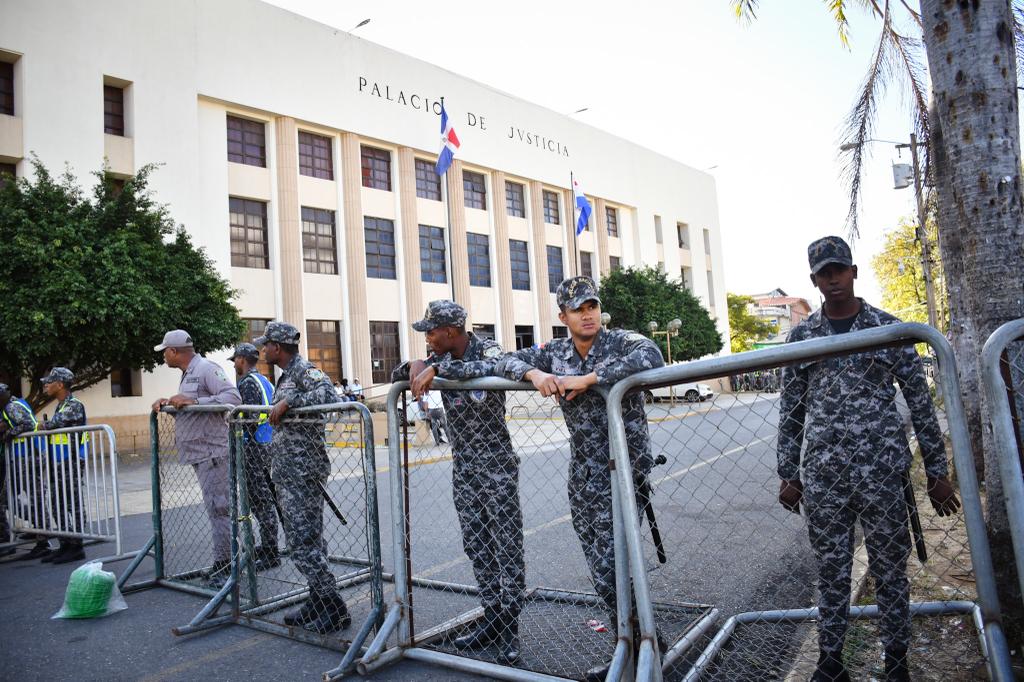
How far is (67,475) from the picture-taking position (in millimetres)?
6492

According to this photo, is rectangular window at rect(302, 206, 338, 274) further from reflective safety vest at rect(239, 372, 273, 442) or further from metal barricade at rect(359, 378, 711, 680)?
metal barricade at rect(359, 378, 711, 680)

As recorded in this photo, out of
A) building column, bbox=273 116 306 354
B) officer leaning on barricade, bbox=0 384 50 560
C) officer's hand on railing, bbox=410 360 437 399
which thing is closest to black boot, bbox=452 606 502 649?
officer's hand on railing, bbox=410 360 437 399

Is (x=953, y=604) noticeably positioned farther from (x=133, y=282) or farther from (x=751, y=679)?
(x=133, y=282)

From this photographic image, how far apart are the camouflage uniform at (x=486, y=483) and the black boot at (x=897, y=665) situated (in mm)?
1740

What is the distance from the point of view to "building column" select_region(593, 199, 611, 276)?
3997 centimetres

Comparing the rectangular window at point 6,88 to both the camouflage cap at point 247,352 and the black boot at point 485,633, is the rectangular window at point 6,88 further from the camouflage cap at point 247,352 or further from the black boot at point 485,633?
the black boot at point 485,633

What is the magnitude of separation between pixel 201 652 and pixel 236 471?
111 centimetres

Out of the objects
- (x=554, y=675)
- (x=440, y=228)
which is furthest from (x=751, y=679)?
(x=440, y=228)

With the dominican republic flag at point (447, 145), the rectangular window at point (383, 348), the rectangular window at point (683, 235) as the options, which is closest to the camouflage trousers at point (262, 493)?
the dominican republic flag at point (447, 145)

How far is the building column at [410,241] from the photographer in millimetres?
28625

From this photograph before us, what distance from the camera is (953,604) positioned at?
3430 millimetres

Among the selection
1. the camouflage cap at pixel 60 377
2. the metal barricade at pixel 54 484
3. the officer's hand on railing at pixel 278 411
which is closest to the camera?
the officer's hand on railing at pixel 278 411

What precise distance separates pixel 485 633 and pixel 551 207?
116 ft

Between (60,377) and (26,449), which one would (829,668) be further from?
(60,377)
